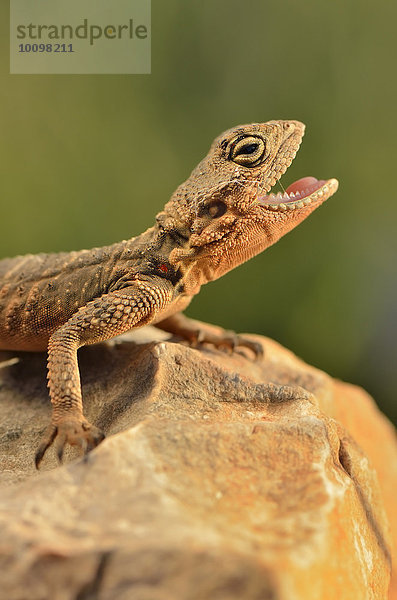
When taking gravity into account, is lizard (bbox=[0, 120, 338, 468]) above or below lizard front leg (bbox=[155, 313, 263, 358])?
above

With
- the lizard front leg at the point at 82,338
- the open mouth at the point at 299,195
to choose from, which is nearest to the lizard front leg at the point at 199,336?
the lizard front leg at the point at 82,338

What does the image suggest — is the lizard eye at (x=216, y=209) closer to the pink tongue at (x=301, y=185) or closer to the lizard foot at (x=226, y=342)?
the pink tongue at (x=301, y=185)

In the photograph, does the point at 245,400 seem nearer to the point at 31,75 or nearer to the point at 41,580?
the point at 41,580

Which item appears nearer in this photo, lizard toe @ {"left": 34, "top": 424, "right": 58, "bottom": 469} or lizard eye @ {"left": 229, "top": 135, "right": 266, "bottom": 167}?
Result: lizard toe @ {"left": 34, "top": 424, "right": 58, "bottom": 469}

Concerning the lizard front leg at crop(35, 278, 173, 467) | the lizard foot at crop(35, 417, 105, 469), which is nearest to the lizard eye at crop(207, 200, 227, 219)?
the lizard front leg at crop(35, 278, 173, 467)

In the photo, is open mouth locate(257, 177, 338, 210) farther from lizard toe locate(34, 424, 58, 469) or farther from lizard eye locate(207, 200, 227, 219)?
lizard toe locate(34, 424, 58, 469)

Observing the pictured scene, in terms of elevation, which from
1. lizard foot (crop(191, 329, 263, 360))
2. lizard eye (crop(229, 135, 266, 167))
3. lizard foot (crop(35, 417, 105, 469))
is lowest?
lizard foot (crop(191, 329, 263, 360))

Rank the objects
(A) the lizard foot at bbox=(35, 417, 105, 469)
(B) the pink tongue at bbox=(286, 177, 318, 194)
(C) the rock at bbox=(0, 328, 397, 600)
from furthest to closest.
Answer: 1. (B) the pink tongue at bbox=(286, 177, 318, 194)
2. (A) the lizard foot at bbox=(35, 417, 105, 469)
3. (C) the rock at bbox=(0, 328, 397, 600)
